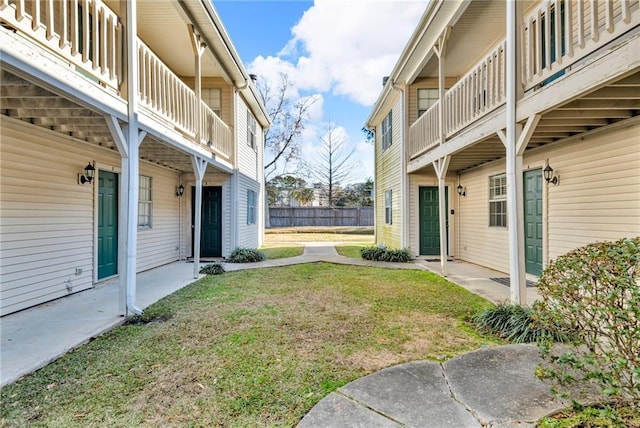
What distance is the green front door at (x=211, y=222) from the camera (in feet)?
33.9

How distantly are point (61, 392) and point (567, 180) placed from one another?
281 inches

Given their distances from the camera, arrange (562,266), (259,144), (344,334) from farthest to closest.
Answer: (259,144), (344,334), (562,266)

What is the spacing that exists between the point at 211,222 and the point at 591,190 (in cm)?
911

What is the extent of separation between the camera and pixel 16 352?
11.0 feet

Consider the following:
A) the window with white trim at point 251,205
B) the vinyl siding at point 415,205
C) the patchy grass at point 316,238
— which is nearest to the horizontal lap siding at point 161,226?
the window with white trim at point 251,205

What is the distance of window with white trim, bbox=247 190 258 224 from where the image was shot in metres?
12.1

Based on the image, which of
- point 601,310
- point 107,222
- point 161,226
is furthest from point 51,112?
point 601,310

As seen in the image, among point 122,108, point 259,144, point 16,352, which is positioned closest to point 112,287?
point 16,352

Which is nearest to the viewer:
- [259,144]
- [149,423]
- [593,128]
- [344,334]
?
[149,423]

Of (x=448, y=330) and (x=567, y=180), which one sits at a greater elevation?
(x=567, y=180)

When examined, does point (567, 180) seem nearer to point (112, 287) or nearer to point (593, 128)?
point (593, 128)

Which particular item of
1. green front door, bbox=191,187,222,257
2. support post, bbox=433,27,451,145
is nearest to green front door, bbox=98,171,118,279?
green front door, bbox=191,187,222,257

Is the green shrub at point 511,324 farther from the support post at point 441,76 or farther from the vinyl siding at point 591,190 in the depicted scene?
the support post at point 441,76

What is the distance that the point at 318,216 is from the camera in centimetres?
2705
